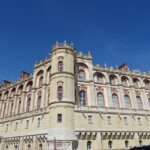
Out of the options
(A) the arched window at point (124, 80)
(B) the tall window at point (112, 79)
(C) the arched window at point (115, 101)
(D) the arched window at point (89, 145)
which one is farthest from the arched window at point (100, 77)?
(D) the arched window at point (89, 145)

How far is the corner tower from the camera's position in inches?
1423

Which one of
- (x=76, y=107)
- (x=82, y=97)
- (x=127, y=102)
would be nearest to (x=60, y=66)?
(x=82, y=97)

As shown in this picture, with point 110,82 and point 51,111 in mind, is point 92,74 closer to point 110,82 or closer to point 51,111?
point 110,82

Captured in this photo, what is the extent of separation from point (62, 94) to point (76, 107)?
3850 millimetres

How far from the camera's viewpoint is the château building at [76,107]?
37906mm

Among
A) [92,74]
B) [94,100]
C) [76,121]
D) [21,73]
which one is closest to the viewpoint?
[76,121]

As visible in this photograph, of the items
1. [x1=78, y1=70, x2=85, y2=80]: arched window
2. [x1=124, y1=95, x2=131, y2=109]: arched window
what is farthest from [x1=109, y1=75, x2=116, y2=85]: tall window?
[x1=78, y1=70, x2=85, y2=80]: arched window

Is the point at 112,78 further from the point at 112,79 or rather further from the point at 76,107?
the point at 76,107

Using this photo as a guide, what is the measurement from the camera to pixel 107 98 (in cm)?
4556

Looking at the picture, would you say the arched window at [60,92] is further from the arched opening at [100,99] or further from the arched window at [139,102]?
the arched window at [139,102]

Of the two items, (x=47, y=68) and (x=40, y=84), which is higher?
(x=47, y=68)

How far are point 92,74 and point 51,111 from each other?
45.2 ft

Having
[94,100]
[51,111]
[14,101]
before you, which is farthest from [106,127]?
[14,101]

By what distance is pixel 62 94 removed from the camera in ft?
129
